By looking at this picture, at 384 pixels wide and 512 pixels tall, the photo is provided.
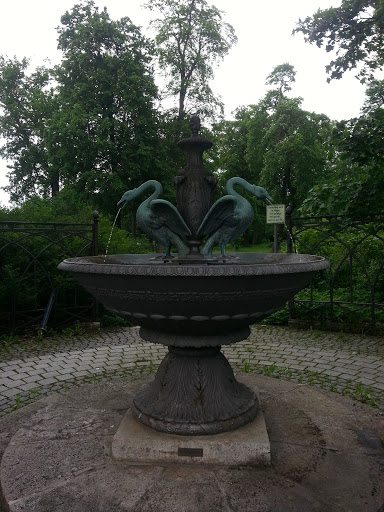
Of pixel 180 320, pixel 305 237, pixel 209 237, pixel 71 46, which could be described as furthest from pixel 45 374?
pixel 71 46

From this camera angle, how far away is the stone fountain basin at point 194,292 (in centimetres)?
188

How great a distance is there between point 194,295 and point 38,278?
5675 millimetres

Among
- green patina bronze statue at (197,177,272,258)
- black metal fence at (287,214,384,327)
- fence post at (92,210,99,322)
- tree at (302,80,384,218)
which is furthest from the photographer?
fence post at (92,210,99,322)

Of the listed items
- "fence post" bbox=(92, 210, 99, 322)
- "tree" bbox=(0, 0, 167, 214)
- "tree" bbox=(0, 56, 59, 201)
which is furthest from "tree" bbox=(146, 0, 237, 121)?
"fence post" bbox=(92, 210, 99, 322)

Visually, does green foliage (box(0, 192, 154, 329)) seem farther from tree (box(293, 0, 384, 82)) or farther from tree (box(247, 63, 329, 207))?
tree (box(247, 63, 329, 207))

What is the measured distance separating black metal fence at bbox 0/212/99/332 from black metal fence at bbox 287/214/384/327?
4053 millimetres

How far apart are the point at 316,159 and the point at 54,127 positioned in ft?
48.5

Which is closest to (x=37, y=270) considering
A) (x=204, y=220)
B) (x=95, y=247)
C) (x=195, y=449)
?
(x=95, y=247)

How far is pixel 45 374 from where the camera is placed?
4.51m

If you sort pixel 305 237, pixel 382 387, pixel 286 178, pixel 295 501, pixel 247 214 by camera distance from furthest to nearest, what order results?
pixel 286 178
pixel 305 237
pixel 382 387
pixel 247 214
pixel 295 501

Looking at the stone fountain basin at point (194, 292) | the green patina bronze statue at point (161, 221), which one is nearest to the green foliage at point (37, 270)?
the green patina bronze statue at point (161, 221)

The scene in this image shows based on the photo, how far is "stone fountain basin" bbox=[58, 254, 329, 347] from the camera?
6.17 ft

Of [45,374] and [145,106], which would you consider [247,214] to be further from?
[145,106]

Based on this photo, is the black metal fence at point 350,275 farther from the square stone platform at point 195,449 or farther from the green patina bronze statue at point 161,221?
the square stone platform at point 195,449
